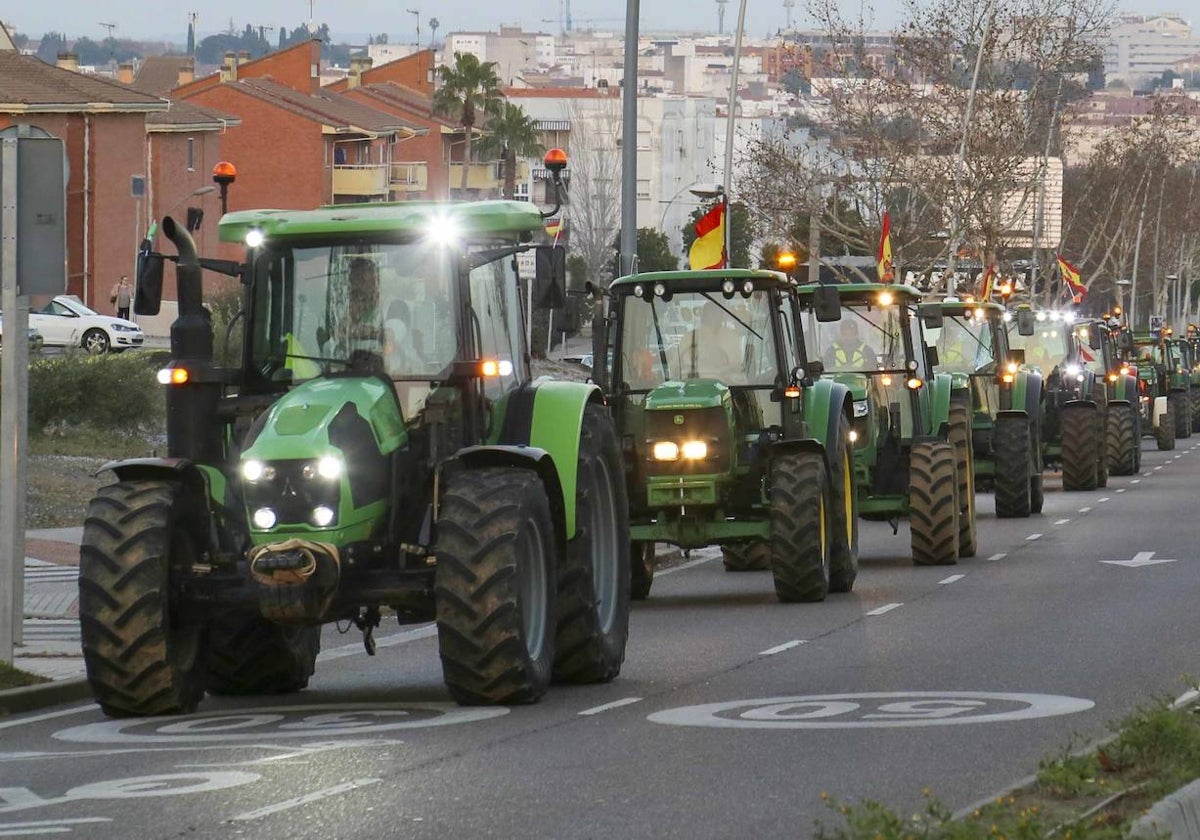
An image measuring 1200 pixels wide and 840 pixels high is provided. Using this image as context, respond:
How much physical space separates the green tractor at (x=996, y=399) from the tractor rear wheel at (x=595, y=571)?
596 inches

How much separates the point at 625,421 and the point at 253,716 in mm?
7966

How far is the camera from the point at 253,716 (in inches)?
526

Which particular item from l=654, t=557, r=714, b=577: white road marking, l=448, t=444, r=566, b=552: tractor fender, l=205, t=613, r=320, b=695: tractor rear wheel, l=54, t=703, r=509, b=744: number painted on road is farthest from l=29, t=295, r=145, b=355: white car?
l=54, t=703, r=509, b=744: number painted on road

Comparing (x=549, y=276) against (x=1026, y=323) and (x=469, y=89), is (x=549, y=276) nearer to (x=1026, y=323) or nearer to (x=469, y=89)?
(x=1026, y=323)

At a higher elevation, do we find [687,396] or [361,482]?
[687,396]

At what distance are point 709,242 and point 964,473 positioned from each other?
7.55m

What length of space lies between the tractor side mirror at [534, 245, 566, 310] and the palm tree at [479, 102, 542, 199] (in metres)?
91.3

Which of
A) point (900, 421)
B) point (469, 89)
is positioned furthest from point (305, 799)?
point (469, 89)

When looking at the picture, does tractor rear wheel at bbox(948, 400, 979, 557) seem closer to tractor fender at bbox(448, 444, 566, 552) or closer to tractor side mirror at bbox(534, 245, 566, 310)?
tractor side mirror at bbox(534, 245, 566, 310)

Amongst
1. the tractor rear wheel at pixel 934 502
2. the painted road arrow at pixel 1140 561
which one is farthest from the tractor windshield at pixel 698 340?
the painted road arrow at pixel 1140 561

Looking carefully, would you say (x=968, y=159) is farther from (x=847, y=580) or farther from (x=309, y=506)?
(x=309, y=506)

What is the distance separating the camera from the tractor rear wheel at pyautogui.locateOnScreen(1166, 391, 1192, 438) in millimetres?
59256

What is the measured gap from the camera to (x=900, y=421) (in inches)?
985

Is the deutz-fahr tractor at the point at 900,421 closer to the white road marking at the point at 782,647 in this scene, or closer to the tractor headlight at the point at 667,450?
the tractor headlight at the point at 667,450
